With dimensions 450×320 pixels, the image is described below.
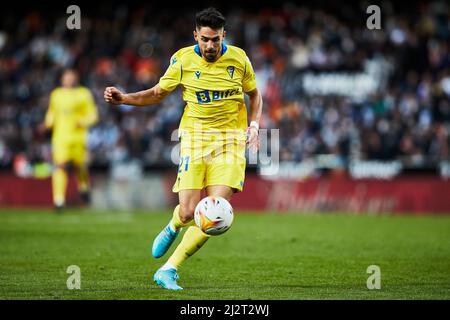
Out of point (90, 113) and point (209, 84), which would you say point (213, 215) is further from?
point (90, 113)

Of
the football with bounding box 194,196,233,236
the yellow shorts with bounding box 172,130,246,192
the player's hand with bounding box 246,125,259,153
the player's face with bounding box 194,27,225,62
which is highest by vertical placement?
the player's face with bounding box 194,27,225,62

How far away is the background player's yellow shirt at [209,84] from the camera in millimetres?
8812

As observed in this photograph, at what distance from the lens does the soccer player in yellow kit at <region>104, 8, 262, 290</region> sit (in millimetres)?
8633

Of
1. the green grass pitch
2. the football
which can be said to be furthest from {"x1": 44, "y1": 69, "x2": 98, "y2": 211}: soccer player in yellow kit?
the football

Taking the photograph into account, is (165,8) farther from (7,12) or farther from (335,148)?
(335,148)

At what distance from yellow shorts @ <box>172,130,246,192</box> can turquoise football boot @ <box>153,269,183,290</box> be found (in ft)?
2.91

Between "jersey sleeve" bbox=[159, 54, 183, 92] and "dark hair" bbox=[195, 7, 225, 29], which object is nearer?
"dark hair" bbox=[195, 7, 225, 29]

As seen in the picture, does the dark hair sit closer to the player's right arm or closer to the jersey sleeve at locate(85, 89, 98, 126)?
the player's right arm

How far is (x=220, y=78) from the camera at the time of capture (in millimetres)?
8828

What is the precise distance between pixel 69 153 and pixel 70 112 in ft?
3.12

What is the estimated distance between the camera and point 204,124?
893cm

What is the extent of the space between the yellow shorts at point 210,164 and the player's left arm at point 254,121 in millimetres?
238

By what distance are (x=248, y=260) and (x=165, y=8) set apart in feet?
66.6
